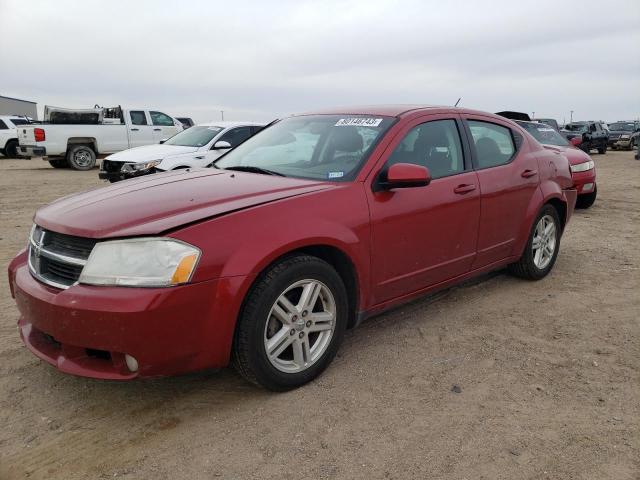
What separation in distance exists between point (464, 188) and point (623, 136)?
32.5m

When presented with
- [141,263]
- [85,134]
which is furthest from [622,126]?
[141,263]

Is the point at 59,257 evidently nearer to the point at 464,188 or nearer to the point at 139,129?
the point at 464,188

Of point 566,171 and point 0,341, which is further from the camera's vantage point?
point 566,171

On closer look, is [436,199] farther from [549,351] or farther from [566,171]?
[566,171]

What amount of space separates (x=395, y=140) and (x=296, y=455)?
202 cm

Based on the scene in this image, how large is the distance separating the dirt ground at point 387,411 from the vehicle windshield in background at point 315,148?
47.0 inches

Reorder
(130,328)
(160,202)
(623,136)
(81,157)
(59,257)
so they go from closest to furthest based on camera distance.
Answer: (130,328)
(59,257)
(160,202)
(81,157)
(623,136)

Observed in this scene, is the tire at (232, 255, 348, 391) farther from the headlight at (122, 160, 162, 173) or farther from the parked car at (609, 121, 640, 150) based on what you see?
the parked car at (609, 121, 640, 150)

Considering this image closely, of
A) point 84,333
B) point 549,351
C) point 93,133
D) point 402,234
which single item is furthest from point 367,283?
point 93,133

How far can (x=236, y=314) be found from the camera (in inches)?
103

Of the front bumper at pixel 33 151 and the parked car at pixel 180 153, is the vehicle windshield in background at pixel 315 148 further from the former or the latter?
the front bumper at pixel 33 151

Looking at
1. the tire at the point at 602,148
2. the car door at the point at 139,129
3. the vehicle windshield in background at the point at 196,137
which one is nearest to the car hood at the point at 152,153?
the vehicle windshield in background at the point at 196,137

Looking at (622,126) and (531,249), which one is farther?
(622,126)

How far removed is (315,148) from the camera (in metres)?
3.71
